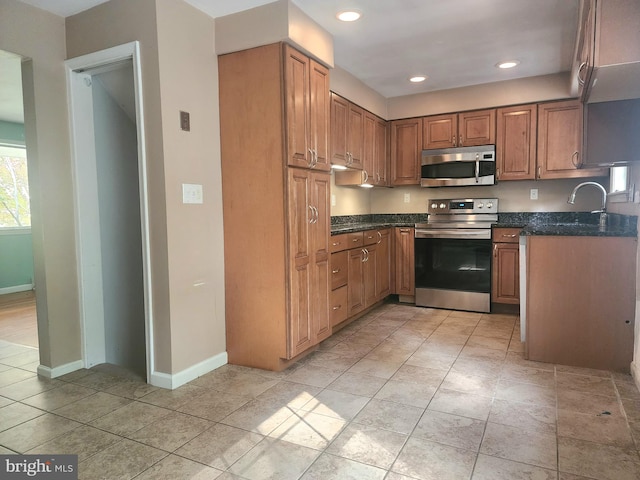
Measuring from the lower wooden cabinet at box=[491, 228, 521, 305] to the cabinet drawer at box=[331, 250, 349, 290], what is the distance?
66.1 inches

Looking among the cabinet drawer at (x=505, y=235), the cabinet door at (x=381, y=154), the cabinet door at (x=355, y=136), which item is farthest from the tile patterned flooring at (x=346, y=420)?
the cabinet door at (x=381, y=154)

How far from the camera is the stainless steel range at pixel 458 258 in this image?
4.26 meters

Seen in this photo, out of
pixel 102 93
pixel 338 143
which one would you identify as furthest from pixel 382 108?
pixel 102 93

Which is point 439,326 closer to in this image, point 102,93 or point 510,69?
point 510,69

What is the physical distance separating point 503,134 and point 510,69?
2.21ft

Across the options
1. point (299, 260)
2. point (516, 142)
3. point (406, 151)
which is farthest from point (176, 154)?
point (516, 142)

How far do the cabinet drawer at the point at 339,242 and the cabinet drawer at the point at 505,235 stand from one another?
166cm

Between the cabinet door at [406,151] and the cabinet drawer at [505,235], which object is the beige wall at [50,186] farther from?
the cabinet drawer at [505,235]

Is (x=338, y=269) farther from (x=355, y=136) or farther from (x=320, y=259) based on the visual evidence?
(x=355, y=136)

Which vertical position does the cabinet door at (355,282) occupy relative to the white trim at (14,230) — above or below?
below

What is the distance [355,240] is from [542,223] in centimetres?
209

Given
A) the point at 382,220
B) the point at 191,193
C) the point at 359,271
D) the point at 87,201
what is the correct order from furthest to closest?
1. the point at 382,220
2. the point at 359,271
3. the point at 87,201
4. the point at 191,193

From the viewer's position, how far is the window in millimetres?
5617

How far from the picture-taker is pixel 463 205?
4707 millimetres
